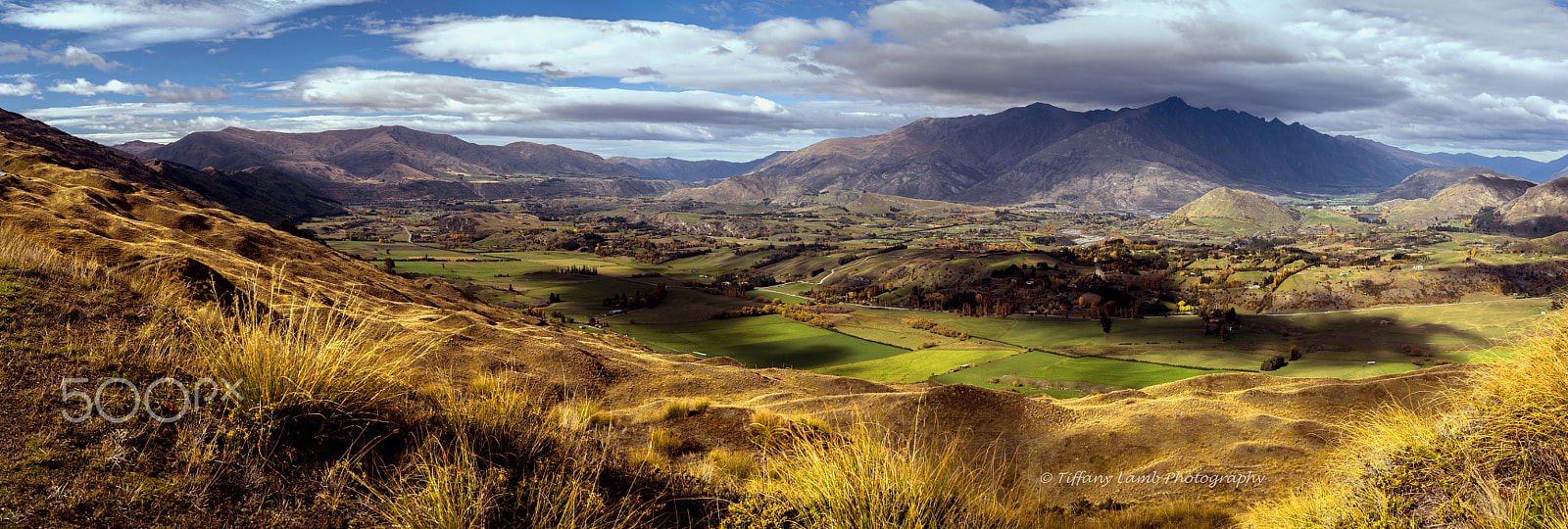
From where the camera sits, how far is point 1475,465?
7.80 metres

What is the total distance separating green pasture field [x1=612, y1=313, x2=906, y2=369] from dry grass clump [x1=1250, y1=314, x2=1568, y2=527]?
286 feet

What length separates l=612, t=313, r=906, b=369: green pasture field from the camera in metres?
104

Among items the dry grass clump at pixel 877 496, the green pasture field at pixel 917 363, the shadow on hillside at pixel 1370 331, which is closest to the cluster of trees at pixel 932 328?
the green pasture field at pixel 917 363

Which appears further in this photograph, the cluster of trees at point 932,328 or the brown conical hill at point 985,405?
the cluster of trees at point 932,328

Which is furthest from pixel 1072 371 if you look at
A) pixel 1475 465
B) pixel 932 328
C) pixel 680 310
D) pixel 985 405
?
Result: pixel 1475 465

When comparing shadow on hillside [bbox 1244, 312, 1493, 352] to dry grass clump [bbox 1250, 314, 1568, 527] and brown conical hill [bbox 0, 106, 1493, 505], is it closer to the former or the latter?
brown conical hill [bbox 0, 106, 1493, 505]

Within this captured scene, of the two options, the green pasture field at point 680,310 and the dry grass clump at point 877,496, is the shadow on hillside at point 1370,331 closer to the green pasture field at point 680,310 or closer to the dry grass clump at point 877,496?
the green pasture field at point 680,310

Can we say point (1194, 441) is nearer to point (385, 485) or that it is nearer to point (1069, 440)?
point (1069, 440)

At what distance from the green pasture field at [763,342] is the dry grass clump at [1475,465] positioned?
87.2m

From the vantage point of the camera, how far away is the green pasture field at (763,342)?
10436 centimetres

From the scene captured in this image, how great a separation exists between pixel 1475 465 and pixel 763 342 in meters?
113

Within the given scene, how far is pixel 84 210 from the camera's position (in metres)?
26.8

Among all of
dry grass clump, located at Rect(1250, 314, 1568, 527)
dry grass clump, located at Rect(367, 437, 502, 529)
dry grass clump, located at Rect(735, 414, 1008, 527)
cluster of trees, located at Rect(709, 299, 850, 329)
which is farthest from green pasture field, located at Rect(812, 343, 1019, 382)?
dry grass clump, located at Rect(367, 437, 502, 529)

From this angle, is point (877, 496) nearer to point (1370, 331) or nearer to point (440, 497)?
point (440, 497)
